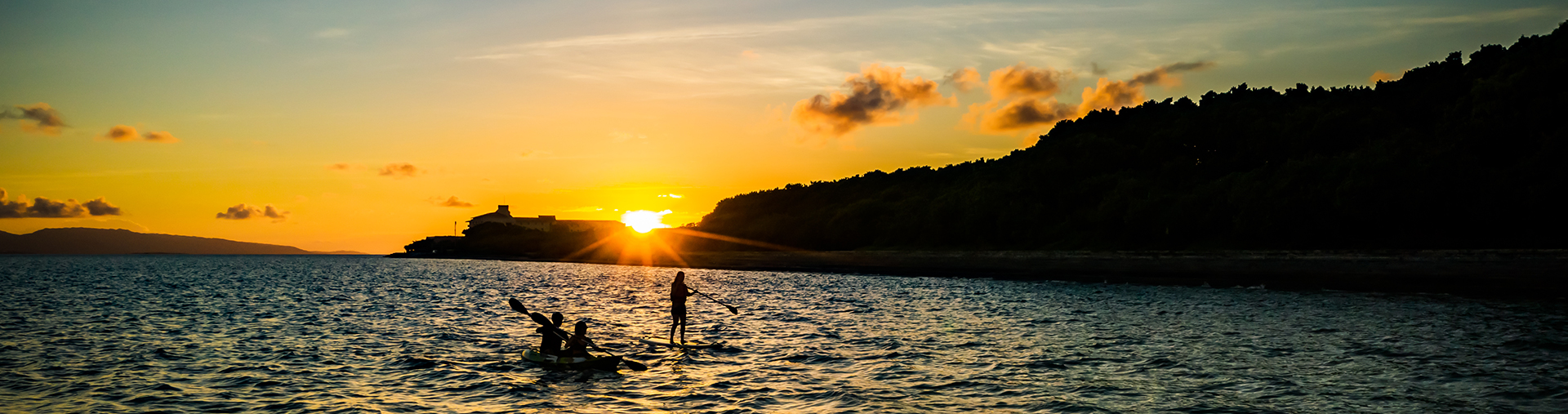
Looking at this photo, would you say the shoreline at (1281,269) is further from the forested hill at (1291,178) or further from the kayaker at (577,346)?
the kayaker at (577,346)

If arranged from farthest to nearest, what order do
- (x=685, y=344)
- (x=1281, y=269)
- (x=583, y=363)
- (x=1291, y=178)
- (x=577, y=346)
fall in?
(x=1291, y=178), (x=1281, y=269), (x=685, y=344), (x=577, y=346), (x=583, y=363)

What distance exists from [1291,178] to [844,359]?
58.9 m

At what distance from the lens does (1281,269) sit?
57844 millimetres

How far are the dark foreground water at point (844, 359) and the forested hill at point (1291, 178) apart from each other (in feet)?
55.1

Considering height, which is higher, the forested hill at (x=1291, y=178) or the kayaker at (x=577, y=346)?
the forested hill at (x=1291, y=178)

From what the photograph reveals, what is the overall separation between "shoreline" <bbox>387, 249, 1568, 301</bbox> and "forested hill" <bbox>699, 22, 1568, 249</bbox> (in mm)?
5876

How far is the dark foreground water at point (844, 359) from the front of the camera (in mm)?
17859

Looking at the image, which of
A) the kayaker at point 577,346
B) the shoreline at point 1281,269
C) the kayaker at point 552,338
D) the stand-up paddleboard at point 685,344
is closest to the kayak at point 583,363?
the kayaker at point 577,346

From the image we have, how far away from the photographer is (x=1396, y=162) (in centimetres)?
6134

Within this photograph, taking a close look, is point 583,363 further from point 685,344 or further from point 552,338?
point 685,344

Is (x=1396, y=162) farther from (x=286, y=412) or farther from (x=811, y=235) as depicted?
(x=811, y=235)

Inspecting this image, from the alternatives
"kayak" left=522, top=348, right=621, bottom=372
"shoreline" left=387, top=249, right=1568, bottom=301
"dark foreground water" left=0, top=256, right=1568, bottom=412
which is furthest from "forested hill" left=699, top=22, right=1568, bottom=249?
"kayak" left=522, top=348, right=621, bottom=372

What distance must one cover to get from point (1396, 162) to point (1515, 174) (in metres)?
6.57

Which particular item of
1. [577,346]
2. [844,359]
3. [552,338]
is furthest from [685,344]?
[844,359]
